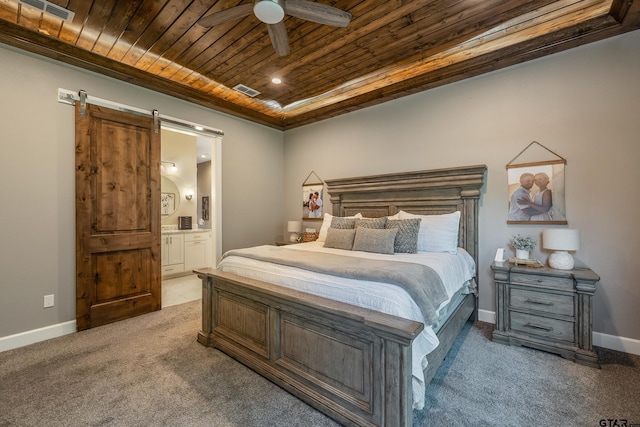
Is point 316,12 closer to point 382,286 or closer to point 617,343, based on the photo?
point 382,286

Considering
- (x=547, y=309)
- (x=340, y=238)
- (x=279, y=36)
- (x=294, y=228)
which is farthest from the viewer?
(x=294, y=228)

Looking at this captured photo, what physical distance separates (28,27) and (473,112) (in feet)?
15.1

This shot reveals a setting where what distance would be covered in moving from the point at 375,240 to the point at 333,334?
4.70 feet

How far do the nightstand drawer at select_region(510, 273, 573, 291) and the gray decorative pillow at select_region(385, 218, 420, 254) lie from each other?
2.96 ft

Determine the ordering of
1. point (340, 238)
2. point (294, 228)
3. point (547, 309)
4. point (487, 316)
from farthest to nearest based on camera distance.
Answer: point (294, 228) → point (340, 238) → point (487, 316) → point (547, 309)

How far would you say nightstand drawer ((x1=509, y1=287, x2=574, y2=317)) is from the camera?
2311mm

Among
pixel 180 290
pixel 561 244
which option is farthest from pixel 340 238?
pixel 180 290

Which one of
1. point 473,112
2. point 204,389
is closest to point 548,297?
point 473,112

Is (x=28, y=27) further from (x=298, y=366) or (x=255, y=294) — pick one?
(x=298, y=366)

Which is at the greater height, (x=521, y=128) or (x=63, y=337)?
(x=521, y=128)

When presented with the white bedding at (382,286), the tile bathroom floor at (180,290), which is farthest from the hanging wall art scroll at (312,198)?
the tile bathroom floor at (180,290)

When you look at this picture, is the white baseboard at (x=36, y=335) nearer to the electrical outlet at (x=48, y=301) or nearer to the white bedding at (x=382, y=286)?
the electrical outlet at (x=48, y=301)

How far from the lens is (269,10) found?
192cm

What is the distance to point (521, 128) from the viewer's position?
2.89 m
